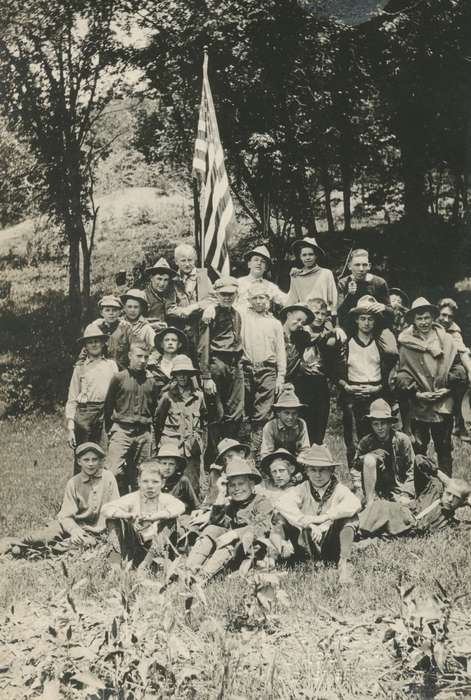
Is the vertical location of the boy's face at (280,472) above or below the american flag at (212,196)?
below

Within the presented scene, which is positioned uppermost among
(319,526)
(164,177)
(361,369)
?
(164,177)

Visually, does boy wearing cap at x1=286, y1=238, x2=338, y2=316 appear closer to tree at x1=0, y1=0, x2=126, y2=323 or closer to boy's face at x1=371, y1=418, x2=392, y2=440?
boy's face at x1=371, y1=418, x2=392, y2=440

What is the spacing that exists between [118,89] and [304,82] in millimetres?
3280

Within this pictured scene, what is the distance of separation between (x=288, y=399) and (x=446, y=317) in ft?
7.35

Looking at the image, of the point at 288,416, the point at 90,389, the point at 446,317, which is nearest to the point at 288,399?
the point at 288,416

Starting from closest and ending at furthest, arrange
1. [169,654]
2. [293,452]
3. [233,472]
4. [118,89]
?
[169,654] < [233,472] < [293,452] < [118,89]

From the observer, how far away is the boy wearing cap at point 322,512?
602cm

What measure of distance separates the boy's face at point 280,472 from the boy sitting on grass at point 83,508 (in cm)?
142

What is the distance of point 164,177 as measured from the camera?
80.5ft

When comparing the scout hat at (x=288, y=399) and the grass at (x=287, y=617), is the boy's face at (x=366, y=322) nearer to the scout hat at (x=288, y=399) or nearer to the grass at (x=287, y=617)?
the scout hat at (x=288, y=399)

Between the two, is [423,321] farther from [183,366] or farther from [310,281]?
[183,366]

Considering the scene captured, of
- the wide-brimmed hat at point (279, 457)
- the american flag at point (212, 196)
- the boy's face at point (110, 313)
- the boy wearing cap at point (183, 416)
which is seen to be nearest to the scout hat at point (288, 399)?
the wide-brimmed hat at point (279, 457)

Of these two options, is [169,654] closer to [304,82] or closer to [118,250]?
[304,82]

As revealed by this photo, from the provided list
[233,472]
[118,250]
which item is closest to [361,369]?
[233,472]
